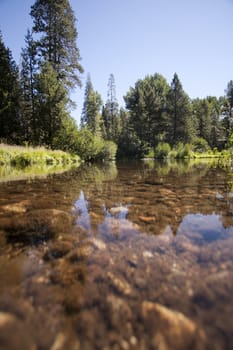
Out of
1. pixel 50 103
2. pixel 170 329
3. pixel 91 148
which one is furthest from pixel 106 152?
pixel 170 329

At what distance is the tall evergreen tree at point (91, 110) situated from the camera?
A: 1239 inches

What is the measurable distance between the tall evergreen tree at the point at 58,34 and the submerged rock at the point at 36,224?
624 inches

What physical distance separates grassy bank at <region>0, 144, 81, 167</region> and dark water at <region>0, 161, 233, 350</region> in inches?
389

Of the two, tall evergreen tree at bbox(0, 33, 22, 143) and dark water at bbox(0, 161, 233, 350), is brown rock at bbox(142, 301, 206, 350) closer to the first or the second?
dark water at bbox(0, 161, 233, 350)

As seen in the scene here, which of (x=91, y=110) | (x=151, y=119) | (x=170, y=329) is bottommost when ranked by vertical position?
(x=170, y=329)

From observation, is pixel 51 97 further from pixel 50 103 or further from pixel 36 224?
pixel 36 224

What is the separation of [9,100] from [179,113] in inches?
988

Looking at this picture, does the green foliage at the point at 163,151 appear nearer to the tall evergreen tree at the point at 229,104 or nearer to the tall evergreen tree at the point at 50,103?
the tall evergreen tree at the point at 50,103

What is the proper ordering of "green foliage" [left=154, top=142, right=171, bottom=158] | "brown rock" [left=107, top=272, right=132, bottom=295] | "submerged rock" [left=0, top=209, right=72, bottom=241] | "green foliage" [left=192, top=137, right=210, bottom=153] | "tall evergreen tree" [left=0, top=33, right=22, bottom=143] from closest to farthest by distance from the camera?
"brown rock" [left=107, top=272, right=132, bottom=295]
"submerged rock" [left=0, top=209, right=72, bottom=241]
"tall evergreen tree" [left=0, top=33, right=22, bottom=143]
"green foliage" [left=154, top=142, right=171, bottom=158]
"green foliage" [left=192, top=137, right=210, bottom=153]

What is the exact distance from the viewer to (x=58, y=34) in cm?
1569

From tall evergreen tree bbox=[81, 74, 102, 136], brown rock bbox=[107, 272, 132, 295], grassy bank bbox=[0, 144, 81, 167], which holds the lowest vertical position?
brown rock bbox=[107, 272, 132, 295]

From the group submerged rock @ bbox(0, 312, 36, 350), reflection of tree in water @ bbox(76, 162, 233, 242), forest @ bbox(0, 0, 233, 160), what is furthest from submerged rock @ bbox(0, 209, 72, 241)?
forest @ bbox(0, 0, 233, 160)

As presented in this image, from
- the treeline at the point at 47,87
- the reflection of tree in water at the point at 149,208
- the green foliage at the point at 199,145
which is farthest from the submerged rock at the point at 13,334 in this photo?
the green foliage at the point at 199,145

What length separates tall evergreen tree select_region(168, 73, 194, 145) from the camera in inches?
1267
